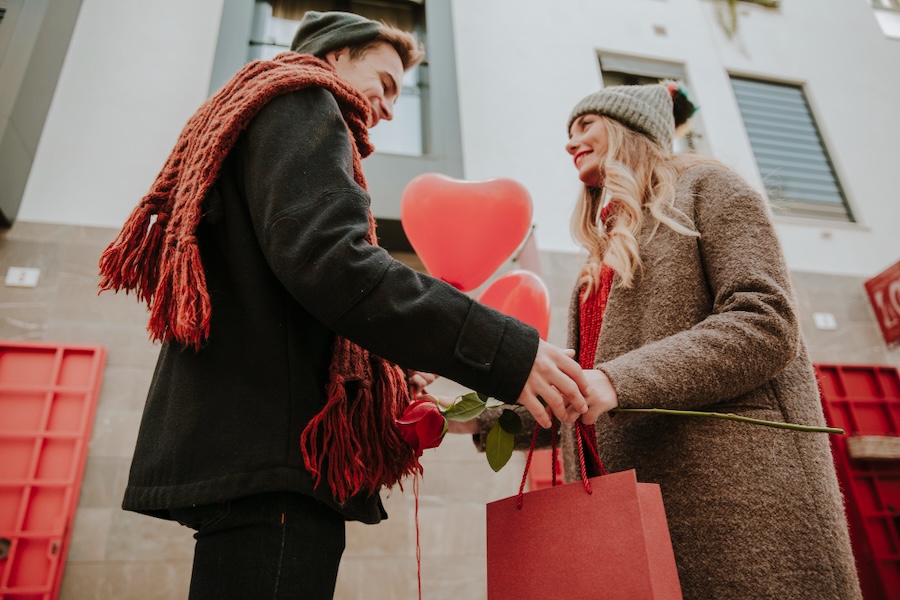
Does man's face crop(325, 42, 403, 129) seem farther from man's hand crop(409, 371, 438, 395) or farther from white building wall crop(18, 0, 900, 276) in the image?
white building wall crop(18, 0, 900, 276)

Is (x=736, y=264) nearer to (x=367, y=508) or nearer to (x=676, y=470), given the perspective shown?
(x=676, y=470)

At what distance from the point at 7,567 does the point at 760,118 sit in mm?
6134

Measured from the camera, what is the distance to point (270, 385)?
78cm

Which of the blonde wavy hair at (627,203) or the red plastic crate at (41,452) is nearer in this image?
the blonde wavy hair at (627,203)

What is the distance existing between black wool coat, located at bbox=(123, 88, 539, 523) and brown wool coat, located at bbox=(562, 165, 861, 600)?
0.95 ft

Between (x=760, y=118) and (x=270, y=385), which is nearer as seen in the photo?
(x=270, y=385)

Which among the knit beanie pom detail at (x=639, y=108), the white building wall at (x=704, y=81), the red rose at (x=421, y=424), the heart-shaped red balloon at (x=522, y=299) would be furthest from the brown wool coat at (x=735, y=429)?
the white building wall at (x=704, y=81)

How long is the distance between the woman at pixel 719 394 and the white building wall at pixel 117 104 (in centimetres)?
318

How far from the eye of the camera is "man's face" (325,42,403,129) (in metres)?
1.27

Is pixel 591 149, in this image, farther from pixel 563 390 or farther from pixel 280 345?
pixel 280 345

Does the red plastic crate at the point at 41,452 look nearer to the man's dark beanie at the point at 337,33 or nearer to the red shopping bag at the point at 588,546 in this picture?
the man's dark beanie at the point at 337,33

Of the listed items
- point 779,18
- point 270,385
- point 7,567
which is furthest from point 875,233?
point 7,567

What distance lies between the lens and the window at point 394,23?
3988 mm

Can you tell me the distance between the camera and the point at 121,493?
2611 mm
